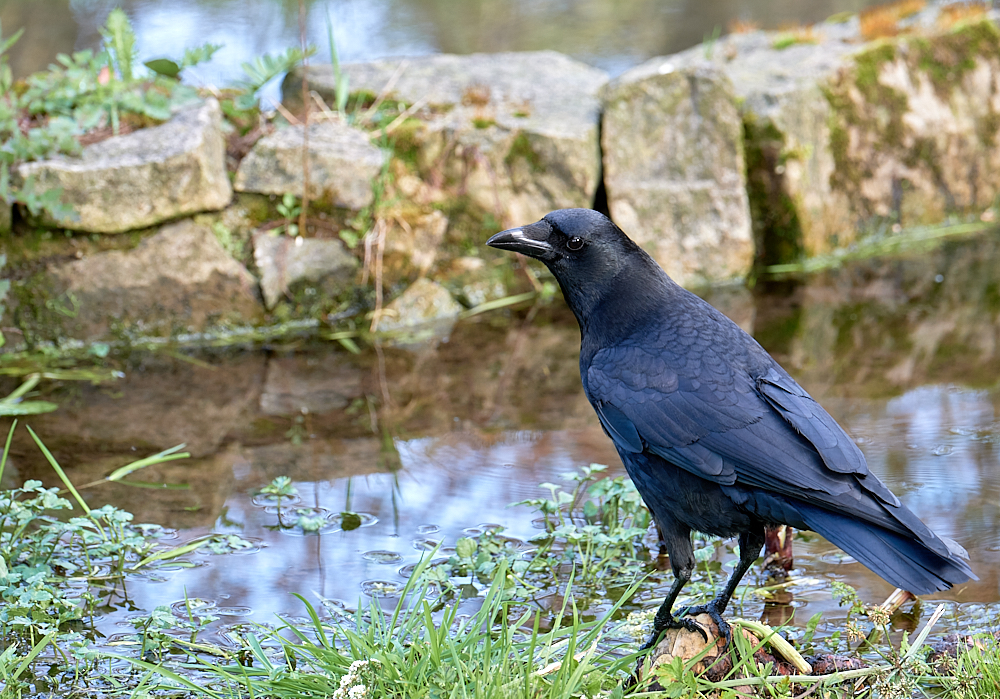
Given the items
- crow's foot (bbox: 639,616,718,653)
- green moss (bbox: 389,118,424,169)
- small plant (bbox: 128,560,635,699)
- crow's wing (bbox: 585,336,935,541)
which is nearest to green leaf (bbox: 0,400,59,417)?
small plant (bbox: 128,560,635,699)

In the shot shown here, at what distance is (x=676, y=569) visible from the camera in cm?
272

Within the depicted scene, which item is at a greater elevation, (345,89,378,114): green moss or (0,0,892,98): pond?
(0,0,892,98): pond

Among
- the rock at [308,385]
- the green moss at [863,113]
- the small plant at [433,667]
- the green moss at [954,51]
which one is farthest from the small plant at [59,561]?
the green moss at [954,51]

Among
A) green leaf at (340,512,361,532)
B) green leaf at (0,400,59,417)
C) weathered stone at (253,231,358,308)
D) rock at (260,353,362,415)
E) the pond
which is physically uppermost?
the pond

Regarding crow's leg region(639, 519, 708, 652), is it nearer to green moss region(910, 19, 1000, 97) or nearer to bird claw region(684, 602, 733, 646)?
bird claw region(684, 602, 733, 646)

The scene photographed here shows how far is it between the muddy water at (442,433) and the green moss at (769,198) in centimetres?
40

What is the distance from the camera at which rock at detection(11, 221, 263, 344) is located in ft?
17.2

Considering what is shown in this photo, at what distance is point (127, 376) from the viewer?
5.04 m

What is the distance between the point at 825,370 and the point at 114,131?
386cm

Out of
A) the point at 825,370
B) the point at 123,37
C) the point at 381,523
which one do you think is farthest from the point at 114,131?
the point at 825,370

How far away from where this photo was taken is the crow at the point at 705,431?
95.1 inches

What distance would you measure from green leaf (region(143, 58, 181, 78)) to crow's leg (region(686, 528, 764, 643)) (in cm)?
432

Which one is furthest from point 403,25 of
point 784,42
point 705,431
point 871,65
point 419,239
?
point 705,431

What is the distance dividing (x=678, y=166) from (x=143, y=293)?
318cm
